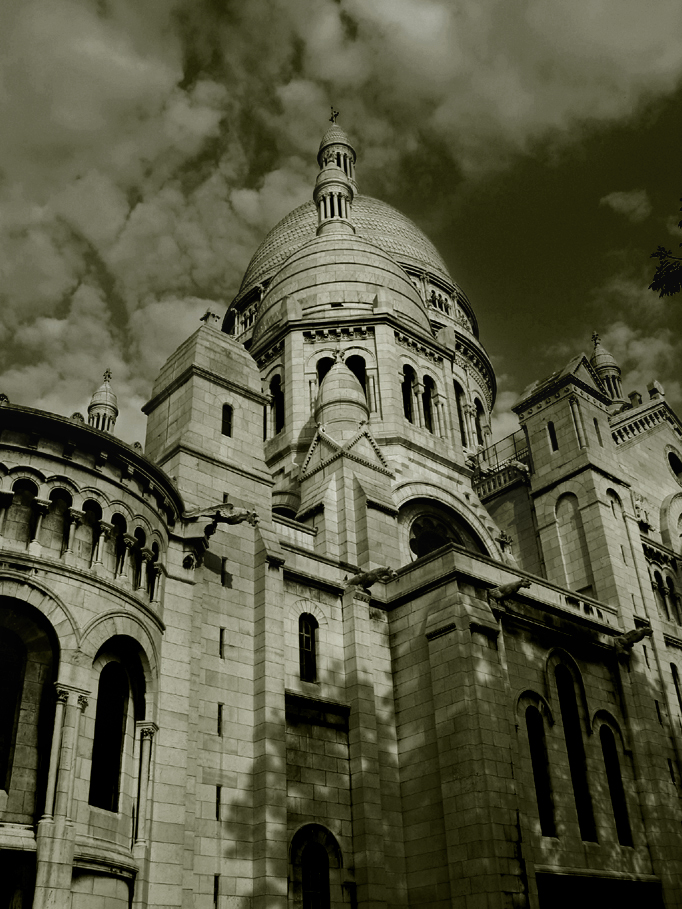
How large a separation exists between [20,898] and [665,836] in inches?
826

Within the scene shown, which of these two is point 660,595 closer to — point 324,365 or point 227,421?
point 324,365

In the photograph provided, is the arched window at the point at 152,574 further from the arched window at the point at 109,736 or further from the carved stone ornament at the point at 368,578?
the carved stone ornament at the point at 368,578

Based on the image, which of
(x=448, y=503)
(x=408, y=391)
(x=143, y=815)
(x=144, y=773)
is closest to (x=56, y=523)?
(x=144, y=773)

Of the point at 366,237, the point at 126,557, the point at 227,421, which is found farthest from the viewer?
the point at 366,237

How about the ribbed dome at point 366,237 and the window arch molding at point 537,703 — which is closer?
the window arch molding at point 537,703

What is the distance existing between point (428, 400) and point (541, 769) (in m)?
20.4

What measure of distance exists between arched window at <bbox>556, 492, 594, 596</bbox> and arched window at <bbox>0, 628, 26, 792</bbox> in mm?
22629

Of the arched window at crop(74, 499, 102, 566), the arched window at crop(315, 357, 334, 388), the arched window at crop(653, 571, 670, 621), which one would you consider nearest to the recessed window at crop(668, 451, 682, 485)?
the arched window at crop(653, 571, 670, 621)

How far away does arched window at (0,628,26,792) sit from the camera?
20312 millimetres

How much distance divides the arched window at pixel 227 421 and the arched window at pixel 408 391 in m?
12.4

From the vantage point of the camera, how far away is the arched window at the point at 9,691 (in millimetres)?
20312

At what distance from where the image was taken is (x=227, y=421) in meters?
Answer: 32.3

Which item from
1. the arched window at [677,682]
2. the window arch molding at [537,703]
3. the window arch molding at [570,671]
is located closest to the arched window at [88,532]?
the window arch molding at [537,703]

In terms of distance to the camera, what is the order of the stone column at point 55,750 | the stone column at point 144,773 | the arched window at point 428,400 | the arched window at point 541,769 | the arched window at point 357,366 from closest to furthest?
the stone column at point 55,750 → the stone column at point 144,773 → the arched window at point 541,769 → the arched window at point 357,366 → the arched window at point 428,400
